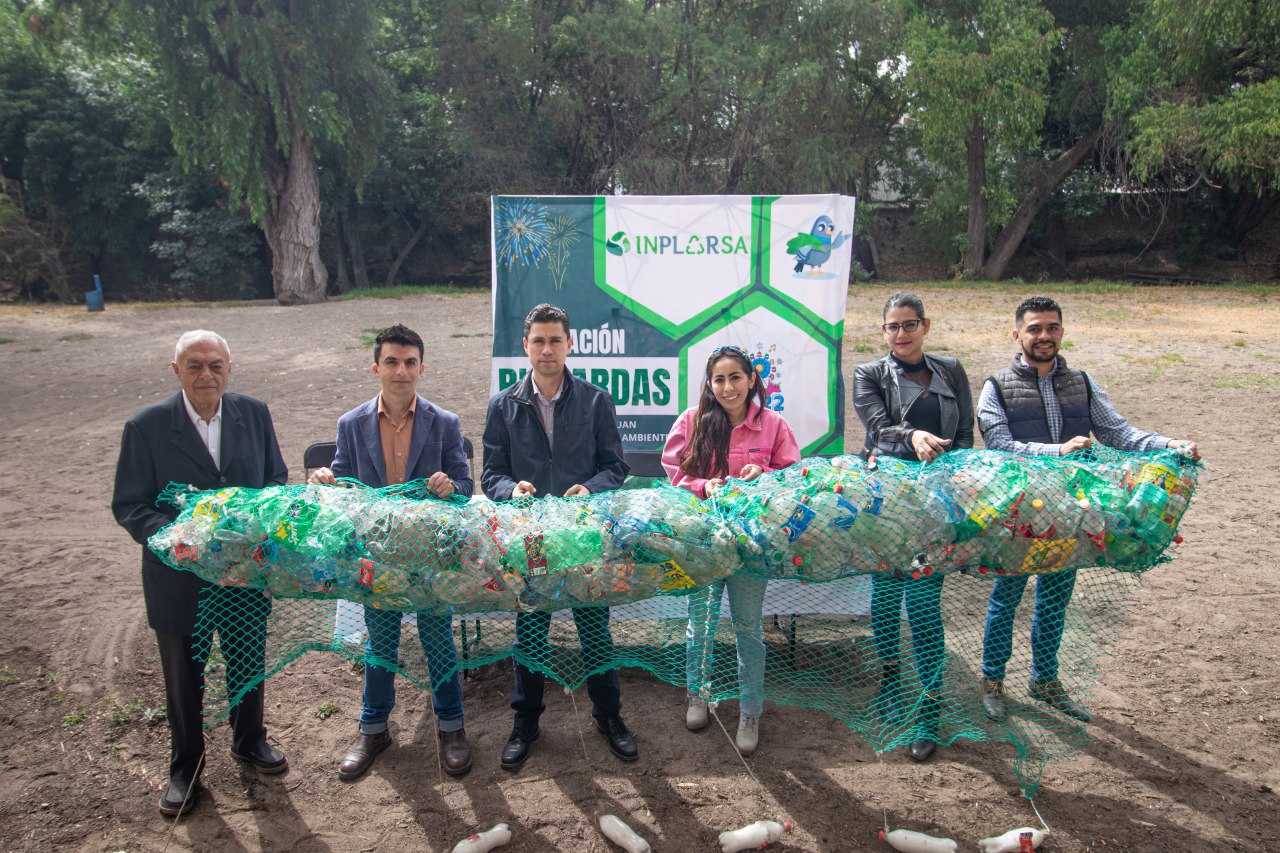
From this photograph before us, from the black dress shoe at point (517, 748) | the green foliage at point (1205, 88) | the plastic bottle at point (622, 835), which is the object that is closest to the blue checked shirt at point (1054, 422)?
the plastic bottle at point (622, 835)

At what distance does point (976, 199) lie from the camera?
25234 millimetres

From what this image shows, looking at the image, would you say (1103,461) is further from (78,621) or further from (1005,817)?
(78,621)

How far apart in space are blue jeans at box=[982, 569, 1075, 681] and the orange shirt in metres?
2.58

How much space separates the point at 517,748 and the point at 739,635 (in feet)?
3.40

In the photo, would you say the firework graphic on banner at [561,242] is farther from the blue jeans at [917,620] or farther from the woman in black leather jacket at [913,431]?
the blue jeans at [917,620]

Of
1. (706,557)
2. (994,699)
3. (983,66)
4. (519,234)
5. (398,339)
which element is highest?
(983,66)

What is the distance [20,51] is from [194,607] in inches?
1020

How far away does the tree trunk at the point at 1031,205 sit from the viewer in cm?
2472

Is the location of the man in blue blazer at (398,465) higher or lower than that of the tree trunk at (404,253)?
lower

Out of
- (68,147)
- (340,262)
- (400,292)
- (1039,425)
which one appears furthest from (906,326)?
(68,147)

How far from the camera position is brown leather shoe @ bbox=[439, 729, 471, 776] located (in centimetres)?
361

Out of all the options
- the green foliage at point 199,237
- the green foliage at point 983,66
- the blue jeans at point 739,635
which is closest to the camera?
the blue jeans at point 739,635

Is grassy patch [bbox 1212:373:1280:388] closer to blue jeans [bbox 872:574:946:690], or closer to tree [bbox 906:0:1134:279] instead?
blue jeans [bbox 872:574:946:690]

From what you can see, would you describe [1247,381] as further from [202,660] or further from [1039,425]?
[202,660]
